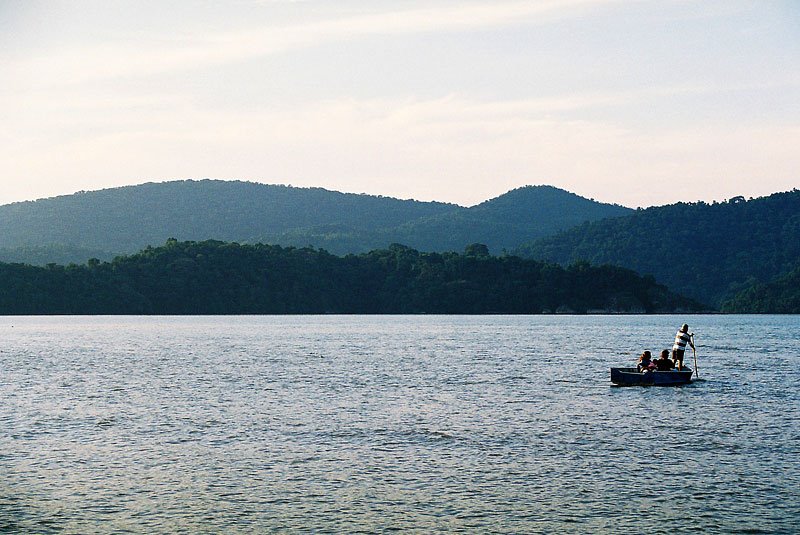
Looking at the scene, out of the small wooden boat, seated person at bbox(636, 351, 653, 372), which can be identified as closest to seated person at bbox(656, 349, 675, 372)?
seated person at bbox(636, 351, 653, 372)

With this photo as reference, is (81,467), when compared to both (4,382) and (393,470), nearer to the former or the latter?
(393,470)

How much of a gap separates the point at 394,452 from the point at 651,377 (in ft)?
93.2

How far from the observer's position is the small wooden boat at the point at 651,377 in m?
59.5

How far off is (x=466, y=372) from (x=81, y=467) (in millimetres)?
42727

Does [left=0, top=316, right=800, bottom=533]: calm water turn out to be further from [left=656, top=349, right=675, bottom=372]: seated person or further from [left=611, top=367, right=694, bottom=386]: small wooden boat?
[left=656, top=349, right=675, bottom=372]: seated person

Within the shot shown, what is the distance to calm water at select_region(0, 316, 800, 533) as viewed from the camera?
2631 centimetres

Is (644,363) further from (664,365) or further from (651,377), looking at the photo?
(651,377)

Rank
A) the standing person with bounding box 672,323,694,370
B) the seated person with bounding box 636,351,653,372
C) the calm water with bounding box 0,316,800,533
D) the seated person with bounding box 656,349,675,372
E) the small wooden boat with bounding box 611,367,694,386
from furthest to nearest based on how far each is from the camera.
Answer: the standing person with bounding box 672,323,694,370 < the seated person with bounding box 656,349,675,372 < the seated person with bounding box 636,351,653,372 < the small wooden boat with bounding box 611,367,694,386 < the calm water with bounding box 0,316,800,533

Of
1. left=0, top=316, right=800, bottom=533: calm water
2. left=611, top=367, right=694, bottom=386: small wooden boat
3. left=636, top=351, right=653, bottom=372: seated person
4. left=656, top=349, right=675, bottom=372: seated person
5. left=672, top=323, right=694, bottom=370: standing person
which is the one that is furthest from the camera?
left=672, top=323, right=694, bottom=370: standing person

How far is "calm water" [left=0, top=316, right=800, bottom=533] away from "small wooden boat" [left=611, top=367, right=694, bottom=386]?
854 mm

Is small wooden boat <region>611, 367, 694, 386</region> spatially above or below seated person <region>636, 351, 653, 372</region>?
below

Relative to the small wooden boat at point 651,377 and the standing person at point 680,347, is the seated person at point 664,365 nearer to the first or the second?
the standing person at point 680,347

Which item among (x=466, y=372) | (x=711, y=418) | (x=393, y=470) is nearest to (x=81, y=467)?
(x=393, y=470)

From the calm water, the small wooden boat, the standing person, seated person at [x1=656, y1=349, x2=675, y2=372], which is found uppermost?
the standing person
